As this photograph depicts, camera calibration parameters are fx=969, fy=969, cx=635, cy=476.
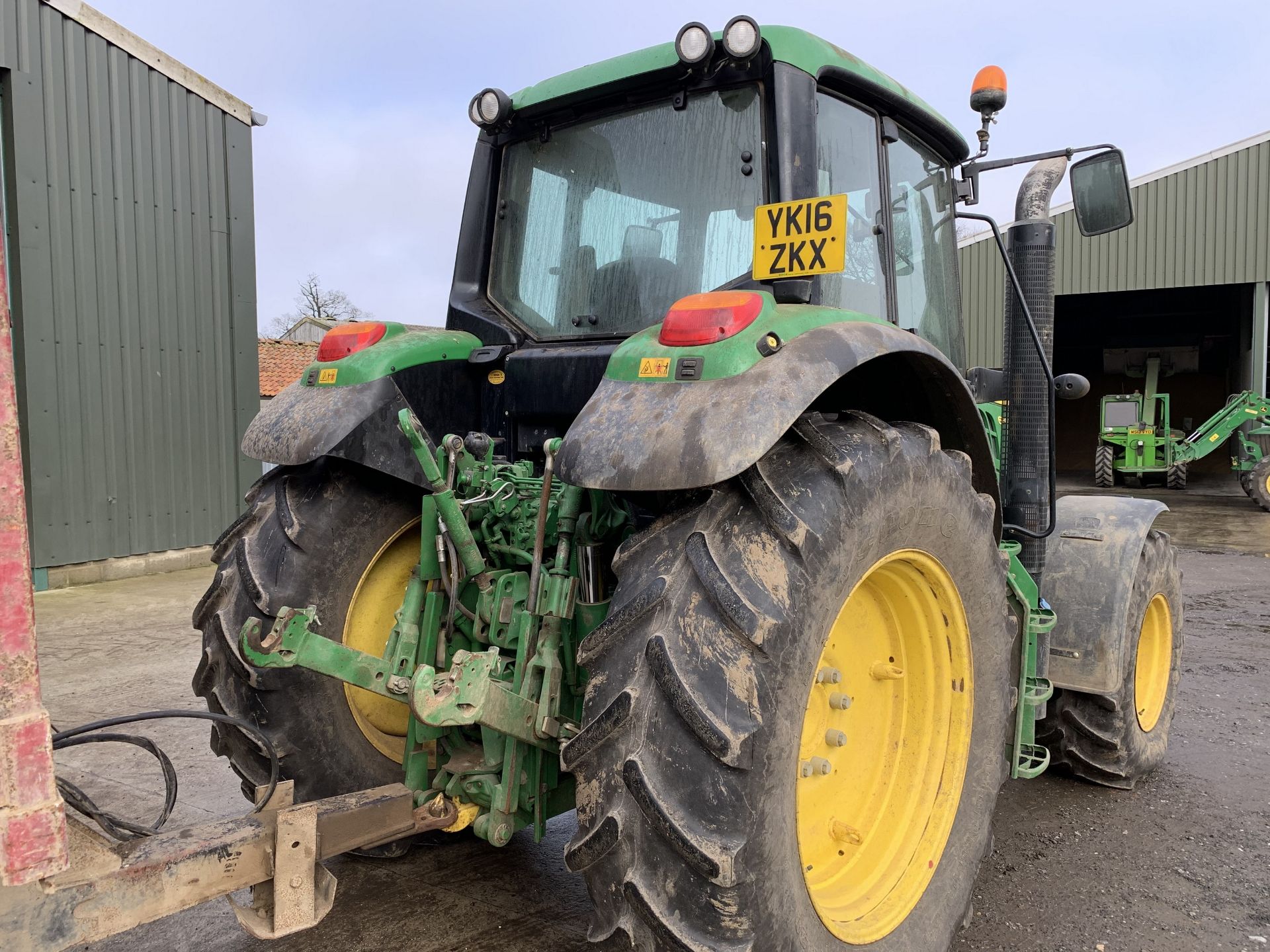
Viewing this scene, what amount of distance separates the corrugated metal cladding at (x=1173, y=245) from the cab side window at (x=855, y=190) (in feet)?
52.1

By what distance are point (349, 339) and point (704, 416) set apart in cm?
145

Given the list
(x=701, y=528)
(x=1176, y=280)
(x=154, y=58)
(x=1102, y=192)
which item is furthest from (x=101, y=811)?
(x=1176, y=280)

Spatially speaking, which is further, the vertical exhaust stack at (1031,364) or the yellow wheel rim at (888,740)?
the vertical exhaust stack at (1031,364)

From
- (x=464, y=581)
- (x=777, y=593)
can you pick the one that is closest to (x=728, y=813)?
(x=777, y=593)

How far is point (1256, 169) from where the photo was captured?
17078 mm

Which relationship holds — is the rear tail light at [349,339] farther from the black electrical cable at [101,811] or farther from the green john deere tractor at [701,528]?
the black electrical cable at [101,811]

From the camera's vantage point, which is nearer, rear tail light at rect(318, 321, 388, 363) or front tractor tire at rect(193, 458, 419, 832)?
front tractor tire at rect(193, 458, 419, 832)

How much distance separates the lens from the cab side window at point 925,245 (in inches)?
122

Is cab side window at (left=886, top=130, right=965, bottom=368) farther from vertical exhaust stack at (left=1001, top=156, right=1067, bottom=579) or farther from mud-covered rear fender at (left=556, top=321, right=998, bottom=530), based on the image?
mud-covered rear fender at (left=556, top=321, right=998, bottom=530)

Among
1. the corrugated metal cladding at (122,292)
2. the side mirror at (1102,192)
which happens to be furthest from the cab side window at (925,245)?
the corrugated metal cladding at (122,292)

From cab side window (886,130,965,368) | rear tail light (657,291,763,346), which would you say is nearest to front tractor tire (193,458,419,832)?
Answer: rear tail light (657,291,763,346)

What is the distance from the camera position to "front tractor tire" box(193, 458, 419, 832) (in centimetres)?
263

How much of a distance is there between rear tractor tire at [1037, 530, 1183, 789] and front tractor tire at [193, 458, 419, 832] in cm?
251

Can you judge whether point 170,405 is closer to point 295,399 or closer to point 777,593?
point 295,399
